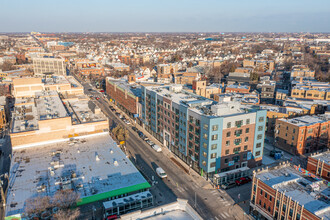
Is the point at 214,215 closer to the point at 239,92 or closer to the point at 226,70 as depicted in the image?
the point at 239,92

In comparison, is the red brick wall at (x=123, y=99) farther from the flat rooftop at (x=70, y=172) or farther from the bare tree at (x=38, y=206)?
the bare tree at (x=38, y=206)

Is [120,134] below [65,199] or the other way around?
below

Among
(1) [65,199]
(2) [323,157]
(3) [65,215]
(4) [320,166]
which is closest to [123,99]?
(1) [65,199]

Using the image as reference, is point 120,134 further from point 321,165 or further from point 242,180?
point 321,165

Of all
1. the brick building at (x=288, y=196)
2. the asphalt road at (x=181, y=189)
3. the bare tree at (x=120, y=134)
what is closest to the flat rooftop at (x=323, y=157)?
the brick building at (x=288, y=196)

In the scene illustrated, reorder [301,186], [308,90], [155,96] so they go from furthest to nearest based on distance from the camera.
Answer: [308,90] → [155,96] → [301,186]

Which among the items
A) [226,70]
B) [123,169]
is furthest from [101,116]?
[226,70]
